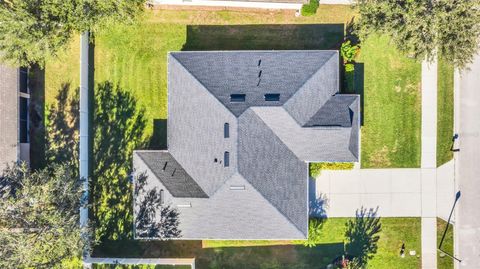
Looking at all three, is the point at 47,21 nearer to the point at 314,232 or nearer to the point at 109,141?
the point at 109,141

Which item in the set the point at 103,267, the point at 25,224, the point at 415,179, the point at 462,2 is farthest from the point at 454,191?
the point at 25,224

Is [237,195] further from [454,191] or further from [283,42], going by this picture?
[454,191]

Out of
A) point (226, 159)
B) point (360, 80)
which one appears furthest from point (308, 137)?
point (360, 80)

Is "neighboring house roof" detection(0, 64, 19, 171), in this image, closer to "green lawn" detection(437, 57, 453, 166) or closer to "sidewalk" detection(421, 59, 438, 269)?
"sidewalk" detection(421, 59, 438, 269)

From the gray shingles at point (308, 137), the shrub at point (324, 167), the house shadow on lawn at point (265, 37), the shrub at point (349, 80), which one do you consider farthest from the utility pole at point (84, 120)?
the shrub at point (349, 80)

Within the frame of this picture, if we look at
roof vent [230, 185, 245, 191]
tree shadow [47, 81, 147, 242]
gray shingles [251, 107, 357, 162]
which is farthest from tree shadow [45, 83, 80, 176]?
gray shingles [251, 107, 357, 162]
